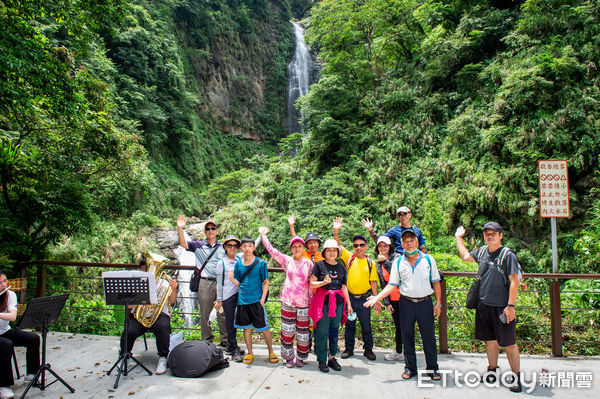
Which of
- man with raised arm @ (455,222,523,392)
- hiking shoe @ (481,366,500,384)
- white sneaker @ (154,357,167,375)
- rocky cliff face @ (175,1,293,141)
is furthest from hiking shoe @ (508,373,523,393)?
rocky cliff face @ (175,1,293,141)

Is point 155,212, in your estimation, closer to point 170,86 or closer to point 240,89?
point 170,86

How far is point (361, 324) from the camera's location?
4598 mm

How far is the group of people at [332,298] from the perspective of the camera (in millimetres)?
3639

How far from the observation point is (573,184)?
33.2 ft

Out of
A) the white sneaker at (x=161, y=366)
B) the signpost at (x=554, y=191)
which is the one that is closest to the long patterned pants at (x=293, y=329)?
the white sneaker at (x=161, y=366)

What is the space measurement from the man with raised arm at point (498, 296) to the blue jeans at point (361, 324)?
4.38 ft

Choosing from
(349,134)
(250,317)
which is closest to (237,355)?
(250,317)

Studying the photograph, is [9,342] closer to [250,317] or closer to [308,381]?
[250,317]

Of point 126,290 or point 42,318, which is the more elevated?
point 126,290

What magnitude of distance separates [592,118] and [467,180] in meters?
3.77

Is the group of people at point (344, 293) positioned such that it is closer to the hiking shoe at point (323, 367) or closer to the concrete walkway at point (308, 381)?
the hiking shoe at point (323, 367)

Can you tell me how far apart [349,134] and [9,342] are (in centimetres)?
1525

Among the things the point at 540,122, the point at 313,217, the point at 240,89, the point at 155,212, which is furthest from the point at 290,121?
the point at 540,122

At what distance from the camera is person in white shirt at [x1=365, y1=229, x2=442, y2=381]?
3836 mm
